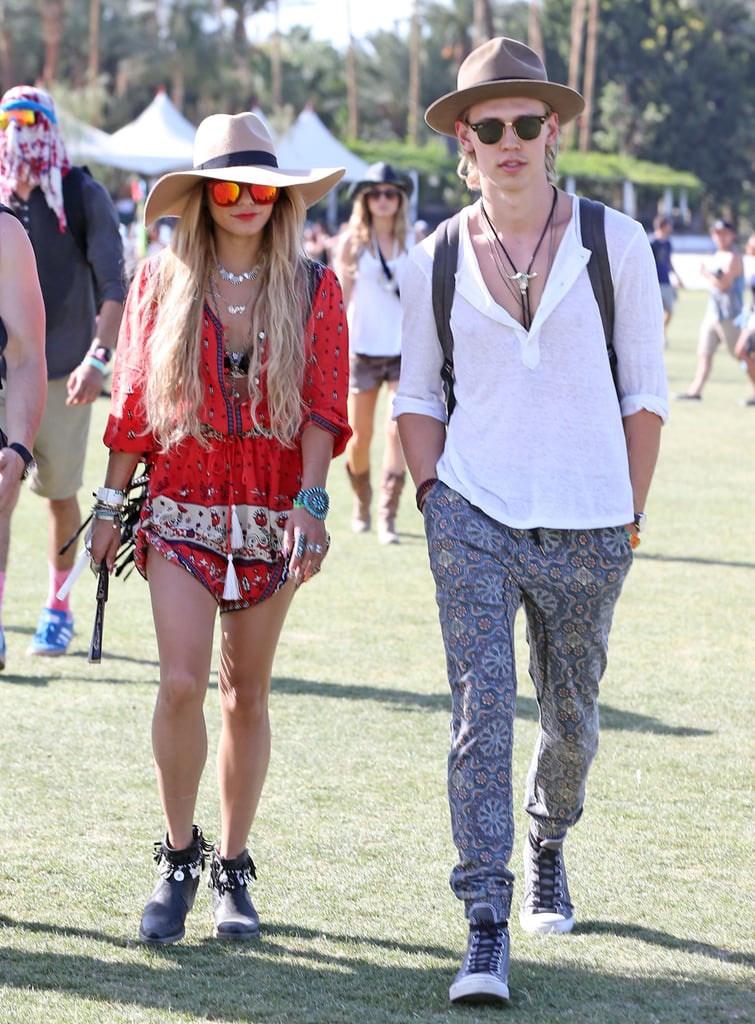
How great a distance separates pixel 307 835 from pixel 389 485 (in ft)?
18.1

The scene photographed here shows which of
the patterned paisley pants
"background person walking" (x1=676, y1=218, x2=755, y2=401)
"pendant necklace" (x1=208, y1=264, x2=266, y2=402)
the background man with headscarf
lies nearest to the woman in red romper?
"pendant necklace" (x1=208, y1=264, x2=266, y2=402)

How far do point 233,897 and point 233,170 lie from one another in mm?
1863

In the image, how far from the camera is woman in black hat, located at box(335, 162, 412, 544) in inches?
397

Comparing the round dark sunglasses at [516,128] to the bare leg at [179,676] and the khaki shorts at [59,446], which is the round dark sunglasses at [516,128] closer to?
the bare leg at [179,676]

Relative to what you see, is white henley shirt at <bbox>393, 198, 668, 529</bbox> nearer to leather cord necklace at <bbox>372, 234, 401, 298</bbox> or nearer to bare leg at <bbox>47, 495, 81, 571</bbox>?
bare leg at <bbox>47, 495, 81, 571</bbox>

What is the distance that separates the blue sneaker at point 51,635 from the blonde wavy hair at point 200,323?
3293 mm

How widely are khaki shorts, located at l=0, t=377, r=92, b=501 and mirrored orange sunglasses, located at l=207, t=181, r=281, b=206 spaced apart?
291cm

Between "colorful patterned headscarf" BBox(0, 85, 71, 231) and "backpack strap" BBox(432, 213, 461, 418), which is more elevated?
"colorful patterned headscarf" BBox(0, 85, 71, 231)

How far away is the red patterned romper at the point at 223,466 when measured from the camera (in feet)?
13.4

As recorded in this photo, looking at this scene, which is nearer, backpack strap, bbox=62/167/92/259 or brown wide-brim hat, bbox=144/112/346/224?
brown wide-brim hat, bbox=144/112/346/224

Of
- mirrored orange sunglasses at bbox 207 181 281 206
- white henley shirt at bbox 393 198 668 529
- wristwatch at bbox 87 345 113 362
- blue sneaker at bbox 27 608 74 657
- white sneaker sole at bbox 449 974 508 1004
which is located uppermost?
mirrored orange sunglasses at bbox 207 181 281 206

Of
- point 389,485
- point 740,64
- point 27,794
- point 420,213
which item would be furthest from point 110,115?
point 27,794

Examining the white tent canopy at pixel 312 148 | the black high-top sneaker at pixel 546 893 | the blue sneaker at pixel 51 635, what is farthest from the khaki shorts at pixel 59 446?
the white tent canopy at pixel 312 148

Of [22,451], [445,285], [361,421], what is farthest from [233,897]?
[361,421]
